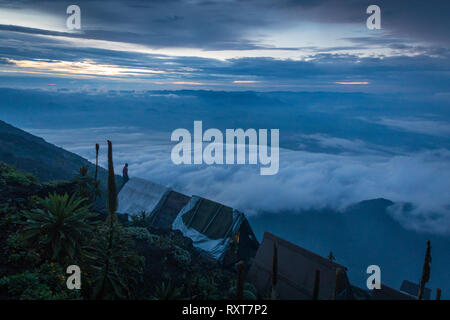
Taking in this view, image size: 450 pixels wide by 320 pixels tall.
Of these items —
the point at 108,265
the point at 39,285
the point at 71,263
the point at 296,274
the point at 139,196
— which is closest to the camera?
the point at 39,285

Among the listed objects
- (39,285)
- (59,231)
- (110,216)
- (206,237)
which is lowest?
(206,237)

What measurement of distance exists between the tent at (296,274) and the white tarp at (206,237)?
257cm

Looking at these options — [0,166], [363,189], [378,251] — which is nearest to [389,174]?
[363,189]

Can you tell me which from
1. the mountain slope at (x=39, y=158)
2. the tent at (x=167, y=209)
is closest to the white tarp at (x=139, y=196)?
the tent at (x=167, y=209)

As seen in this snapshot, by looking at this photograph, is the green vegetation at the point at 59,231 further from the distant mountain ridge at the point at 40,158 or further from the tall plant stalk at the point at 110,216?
the distant mountain ridge at the point at 40,158

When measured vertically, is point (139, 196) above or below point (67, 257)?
below

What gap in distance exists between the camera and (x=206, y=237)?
1471 cm

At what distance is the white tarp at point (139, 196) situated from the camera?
17.9m

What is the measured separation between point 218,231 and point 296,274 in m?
5.25

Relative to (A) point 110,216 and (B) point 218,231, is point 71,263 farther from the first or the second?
(B) point 218,231

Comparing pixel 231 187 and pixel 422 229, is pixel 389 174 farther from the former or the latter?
A: pixel 231 187

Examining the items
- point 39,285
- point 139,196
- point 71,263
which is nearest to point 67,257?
point 71,263
